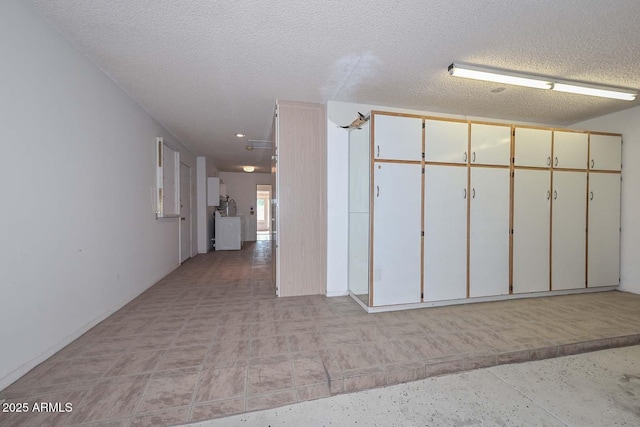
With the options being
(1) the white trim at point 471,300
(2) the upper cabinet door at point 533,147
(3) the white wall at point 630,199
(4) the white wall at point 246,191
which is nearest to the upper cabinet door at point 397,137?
(2) the upper cabinet door at point 533,147

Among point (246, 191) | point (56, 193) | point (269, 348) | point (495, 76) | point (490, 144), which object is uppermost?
point (495, 76)

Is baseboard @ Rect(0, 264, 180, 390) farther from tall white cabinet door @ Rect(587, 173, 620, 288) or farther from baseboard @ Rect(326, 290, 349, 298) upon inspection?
tall white cabinet door @ Rect(587, 173, 620, 288)

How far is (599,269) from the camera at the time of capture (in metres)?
3.47

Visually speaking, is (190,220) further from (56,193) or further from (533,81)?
(533,81)

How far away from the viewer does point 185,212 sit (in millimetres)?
5543

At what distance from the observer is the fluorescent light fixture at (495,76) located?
244 centimetres

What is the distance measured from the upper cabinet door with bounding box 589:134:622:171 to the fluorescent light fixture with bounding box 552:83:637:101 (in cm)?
57

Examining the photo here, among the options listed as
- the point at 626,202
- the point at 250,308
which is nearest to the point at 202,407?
the point at 250,308

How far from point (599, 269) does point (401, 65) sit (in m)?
3.90

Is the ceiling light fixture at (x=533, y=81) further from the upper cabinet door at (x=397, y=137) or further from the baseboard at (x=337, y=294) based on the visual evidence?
the baseboard at (x=337, y=294)

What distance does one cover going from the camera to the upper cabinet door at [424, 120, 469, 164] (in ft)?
9.42

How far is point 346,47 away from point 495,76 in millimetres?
1572

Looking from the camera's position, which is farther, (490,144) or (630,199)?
(630,199)

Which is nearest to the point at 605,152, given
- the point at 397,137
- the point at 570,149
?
the point at 570,149
